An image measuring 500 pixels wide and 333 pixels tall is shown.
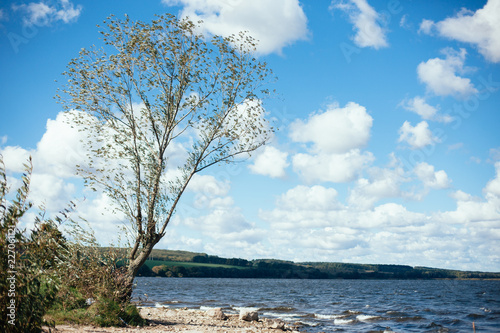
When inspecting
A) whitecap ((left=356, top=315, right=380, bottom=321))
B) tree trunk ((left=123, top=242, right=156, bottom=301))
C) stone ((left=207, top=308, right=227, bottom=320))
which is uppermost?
tree trunk ((left=123, top=242, right=156, bottom=301))

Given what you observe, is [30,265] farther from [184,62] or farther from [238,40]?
[238,40]

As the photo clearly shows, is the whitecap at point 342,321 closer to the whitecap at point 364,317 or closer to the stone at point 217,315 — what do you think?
the whitecap at point 364,317

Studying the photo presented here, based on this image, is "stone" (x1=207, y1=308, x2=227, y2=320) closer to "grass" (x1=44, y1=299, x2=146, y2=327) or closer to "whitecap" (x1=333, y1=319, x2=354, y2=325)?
"grass" (x1=44, y1=299, x2=146, y2=327)

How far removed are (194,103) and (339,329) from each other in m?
23.0

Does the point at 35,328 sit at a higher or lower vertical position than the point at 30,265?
lower

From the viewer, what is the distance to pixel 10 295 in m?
7.68

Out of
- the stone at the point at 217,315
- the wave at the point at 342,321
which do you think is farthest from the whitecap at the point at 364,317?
the stone at the point at 217,315

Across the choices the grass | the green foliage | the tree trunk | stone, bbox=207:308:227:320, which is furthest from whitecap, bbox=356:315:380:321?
the green foliage

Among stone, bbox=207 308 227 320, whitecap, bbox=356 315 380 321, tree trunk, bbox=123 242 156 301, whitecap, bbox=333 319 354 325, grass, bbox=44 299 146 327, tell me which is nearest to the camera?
grass, bbox=44 299 146 327

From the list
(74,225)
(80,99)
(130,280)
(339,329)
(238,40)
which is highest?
(238,40)

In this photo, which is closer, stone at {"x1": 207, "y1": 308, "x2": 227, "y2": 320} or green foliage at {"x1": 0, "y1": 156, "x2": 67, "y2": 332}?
green foliage at {"x1": 0, "y1": 156, "x2": 67, "y2": 332}

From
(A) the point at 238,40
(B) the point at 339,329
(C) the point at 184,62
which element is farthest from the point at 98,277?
(B) the point at 339,329

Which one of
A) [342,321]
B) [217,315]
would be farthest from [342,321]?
[217,315]

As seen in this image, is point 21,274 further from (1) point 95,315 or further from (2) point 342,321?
(2) point 342,321
